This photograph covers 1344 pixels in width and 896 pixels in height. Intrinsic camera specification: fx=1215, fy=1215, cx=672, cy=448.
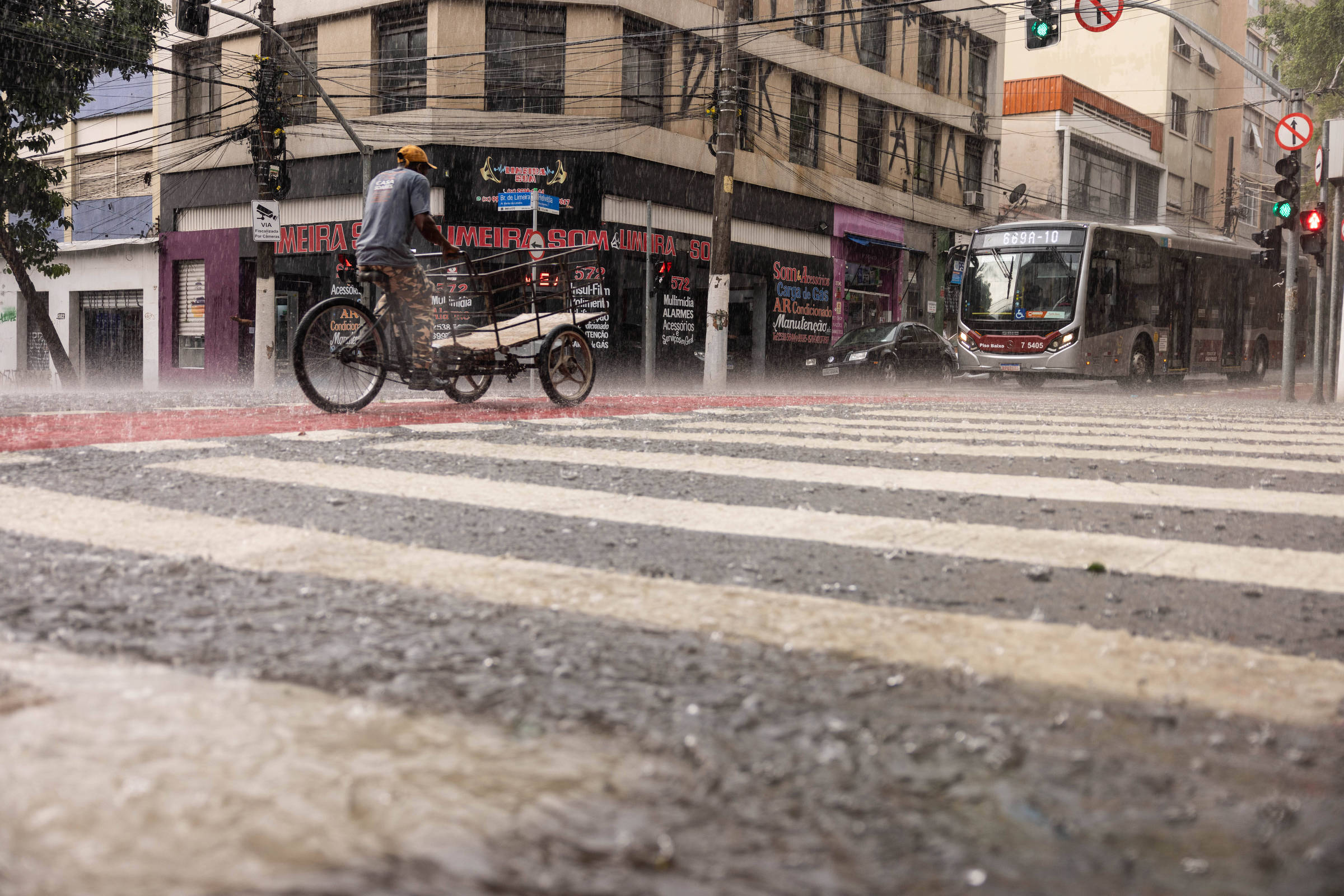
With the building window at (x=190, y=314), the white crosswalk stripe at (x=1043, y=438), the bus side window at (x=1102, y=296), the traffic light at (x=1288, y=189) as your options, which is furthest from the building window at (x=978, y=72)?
the white crosswalk stripe at (x=1043, y=438)

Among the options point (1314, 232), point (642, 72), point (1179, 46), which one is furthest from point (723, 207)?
point (1179, 46)

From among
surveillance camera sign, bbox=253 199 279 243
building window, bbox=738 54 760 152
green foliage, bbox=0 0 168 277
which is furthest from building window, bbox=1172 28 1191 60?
surveillance camera sign, bbox=253 199 279 243

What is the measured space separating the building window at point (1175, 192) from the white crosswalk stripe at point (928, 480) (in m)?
45.8

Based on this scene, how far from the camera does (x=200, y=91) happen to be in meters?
28.0

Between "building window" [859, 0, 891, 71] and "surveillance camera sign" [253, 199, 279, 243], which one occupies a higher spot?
"building window" [859, 0, 891, 71]

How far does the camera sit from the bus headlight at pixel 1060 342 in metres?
21.6

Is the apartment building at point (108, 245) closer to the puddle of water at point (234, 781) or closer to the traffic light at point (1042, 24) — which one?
the traffic light at point (1042, 24)

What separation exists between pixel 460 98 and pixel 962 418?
15.8 m

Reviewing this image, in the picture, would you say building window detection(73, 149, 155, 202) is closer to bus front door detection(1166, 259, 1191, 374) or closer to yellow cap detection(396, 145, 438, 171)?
yellow cap detection(396, 145, 438, 171)

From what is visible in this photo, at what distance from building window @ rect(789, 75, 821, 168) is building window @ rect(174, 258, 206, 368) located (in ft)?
45.9

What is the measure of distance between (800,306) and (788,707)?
27.3 meters

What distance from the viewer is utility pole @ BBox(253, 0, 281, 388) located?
67.8 ft

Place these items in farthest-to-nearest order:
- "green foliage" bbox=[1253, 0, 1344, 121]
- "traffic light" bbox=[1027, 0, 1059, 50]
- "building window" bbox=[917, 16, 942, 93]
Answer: "building window" bbox=[917, 16, 942, 93] → "green foliage" bbox=[1253, 0, 1344, 121] → "traffic light" bbox=[1027, 0, 1059, 50]

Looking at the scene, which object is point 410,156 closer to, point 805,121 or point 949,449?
point 949,449
